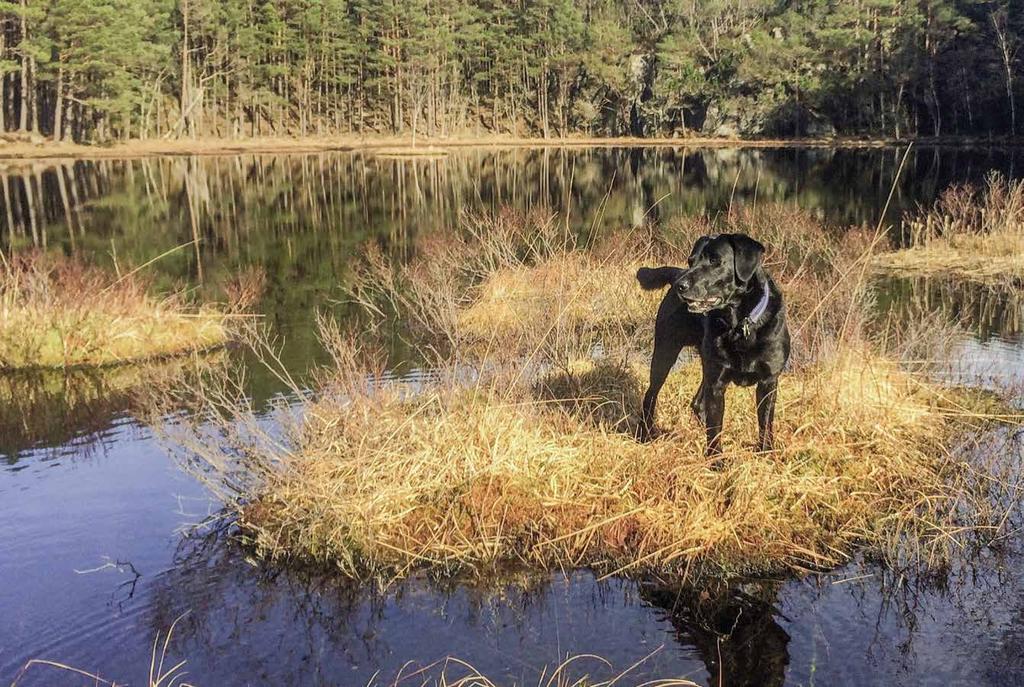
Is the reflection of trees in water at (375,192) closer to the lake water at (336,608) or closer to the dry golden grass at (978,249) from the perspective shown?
the dry golden grass at (978,249)

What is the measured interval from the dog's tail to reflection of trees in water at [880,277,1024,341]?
5905 millimetres

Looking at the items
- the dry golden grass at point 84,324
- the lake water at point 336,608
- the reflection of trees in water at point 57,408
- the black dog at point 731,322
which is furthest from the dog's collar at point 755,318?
the dry golden grass at point 84,324

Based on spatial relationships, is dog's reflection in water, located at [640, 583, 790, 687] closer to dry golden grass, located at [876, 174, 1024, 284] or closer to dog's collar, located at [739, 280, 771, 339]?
dog's collar, located at [739, 280, 771, 339]

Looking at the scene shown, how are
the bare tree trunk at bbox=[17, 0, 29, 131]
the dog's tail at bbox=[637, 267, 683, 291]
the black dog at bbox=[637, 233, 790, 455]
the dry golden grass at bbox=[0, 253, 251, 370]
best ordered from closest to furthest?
the black dog at bbox=[637, 233, 790, 455] → the dog's tail at bbox=[637, 267, 683, 291] → the dry golden grass at bbox=[0, 253, 251, 370] → the bare tree trunk at bbox=[17, 0, 29, 131]

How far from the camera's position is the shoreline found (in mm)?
52281

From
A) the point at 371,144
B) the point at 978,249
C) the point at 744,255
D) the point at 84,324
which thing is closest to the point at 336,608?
the point at 744,255

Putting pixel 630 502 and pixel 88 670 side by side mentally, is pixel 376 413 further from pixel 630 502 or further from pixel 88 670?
pixel 88 670

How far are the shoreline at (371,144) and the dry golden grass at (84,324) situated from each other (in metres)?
40.9

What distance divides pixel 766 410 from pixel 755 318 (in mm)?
794

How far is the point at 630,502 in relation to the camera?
5867 millimetres

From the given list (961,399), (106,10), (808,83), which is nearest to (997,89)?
(808,83)

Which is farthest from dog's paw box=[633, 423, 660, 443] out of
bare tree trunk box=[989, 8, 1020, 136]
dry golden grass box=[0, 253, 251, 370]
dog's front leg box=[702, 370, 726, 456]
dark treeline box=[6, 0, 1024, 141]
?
bare tree trunk box=[989, 8, 1020, 136]

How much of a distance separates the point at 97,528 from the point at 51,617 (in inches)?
52.0

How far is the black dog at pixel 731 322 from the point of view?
18.0 ft
